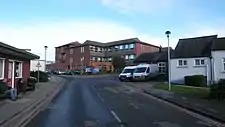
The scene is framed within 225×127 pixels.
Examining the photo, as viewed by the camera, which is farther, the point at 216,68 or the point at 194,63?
the point at 194,63

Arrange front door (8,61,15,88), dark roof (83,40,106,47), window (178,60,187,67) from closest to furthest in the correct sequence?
1. front door (8,61,15,88)
2. window (178,60,187,67)
3. dark roof (83,40,106,47)

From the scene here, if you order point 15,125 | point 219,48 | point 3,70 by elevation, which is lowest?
point 15,125

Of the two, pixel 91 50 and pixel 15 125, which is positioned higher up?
pixel 91 50

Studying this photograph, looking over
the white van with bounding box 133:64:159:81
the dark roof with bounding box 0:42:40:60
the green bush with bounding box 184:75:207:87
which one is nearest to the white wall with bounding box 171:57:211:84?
the green bush with bounding box 184:75:207:87

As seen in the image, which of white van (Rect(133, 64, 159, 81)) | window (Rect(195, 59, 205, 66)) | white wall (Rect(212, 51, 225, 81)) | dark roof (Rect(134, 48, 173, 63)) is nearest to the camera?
white wall (Rect(212, 51, 225, 81))

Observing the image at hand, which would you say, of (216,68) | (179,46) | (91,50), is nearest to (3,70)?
(216,68)

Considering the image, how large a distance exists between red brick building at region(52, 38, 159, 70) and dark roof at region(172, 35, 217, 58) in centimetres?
4438

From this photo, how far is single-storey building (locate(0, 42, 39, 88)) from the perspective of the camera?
74.1 ft

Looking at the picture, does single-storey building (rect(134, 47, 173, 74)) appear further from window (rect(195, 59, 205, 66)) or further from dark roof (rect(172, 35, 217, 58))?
window (rect(195, 59, 205, 66))

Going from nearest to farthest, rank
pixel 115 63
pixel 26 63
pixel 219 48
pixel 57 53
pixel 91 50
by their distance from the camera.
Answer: pixel 26 63, pixel 219 48, pixel 115 63, pixel 91 50, pixel 57 53

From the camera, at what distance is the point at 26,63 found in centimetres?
3219

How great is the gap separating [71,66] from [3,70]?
81.9 metres

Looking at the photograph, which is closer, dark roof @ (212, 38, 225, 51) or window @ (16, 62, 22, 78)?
window @ (16, 62, 22, 78)

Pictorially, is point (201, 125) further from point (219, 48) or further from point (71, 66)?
point (71, 66)
